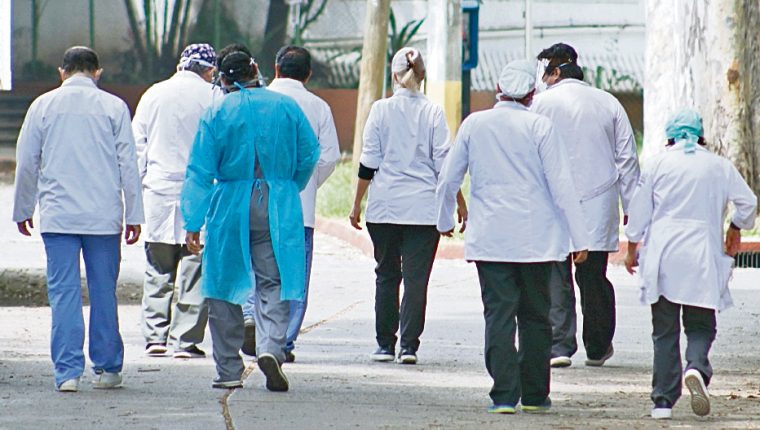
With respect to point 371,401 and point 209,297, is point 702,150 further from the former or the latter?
point 209,297

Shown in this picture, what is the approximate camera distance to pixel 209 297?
827cm

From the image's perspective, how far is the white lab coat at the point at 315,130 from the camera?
9484mm

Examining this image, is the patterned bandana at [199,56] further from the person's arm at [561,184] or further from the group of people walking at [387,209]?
the person's arm at [561,184]

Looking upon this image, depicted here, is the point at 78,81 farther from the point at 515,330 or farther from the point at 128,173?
the point at 515,330

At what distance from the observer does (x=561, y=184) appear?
7.65 m

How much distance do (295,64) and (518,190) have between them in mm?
2304

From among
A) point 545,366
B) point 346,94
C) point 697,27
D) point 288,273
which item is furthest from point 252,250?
point 346,94

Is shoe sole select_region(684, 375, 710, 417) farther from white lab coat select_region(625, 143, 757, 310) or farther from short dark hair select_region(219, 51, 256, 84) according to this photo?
short dark hair select_region(219, 51, 256, 84)

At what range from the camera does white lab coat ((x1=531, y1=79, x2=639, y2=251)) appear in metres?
9.30

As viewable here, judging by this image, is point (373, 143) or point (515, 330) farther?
point (373, 143)

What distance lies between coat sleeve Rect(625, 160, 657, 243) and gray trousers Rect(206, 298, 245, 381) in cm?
205

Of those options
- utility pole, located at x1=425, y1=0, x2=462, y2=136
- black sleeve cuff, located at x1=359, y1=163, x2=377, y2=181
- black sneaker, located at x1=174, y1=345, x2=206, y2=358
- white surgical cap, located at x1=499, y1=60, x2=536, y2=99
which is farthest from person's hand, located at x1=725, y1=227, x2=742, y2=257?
utility pole, located at x1=425, y1=0, x2=462, y2=136

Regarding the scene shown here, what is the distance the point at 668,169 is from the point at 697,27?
32.0 feet

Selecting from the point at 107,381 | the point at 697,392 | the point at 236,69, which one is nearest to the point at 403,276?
the point at 236,69
